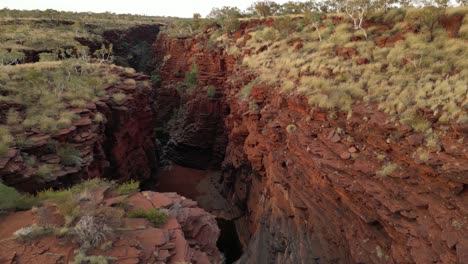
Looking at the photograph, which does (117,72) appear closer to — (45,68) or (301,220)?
(45,68)

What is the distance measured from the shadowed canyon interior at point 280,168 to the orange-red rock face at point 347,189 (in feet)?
0.15

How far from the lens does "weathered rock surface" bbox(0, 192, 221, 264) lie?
6992mm

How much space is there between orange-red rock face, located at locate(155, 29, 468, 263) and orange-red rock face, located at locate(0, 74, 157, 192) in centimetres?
861

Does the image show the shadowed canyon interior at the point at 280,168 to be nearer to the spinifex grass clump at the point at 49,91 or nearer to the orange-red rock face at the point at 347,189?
the orange-red rock face at the point at 347,189

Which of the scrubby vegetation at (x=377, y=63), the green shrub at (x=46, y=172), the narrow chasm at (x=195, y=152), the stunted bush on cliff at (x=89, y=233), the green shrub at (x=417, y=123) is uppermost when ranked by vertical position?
the scrubby vegetation at (x=377, y=63)

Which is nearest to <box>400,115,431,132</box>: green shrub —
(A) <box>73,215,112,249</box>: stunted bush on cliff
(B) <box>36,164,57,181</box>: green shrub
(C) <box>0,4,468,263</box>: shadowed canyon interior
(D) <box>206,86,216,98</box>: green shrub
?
(C) <box>0,4,468,263</box>: shadowed canyon interior

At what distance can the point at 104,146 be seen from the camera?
20766 millimetres

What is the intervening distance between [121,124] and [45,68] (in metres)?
7.32

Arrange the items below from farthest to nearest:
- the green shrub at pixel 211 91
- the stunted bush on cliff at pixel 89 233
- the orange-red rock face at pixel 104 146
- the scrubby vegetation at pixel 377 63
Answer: the green shrub at pixel 211 91
the orange-red rock face at pixel 104 146
the scrubby vegetation at pixel 377 63
the stunted bush on cliff at pixel 89 233

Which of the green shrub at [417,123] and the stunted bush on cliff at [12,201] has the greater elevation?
the green shrub at [417,123]

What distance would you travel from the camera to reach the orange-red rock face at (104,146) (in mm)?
13156

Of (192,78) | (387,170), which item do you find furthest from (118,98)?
(387,170)

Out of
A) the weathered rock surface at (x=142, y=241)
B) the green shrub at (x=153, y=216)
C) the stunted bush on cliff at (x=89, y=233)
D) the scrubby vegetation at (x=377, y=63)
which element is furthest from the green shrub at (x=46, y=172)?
the scrubby vegetation at (x=377, y=63)

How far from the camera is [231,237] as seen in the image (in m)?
22.5
